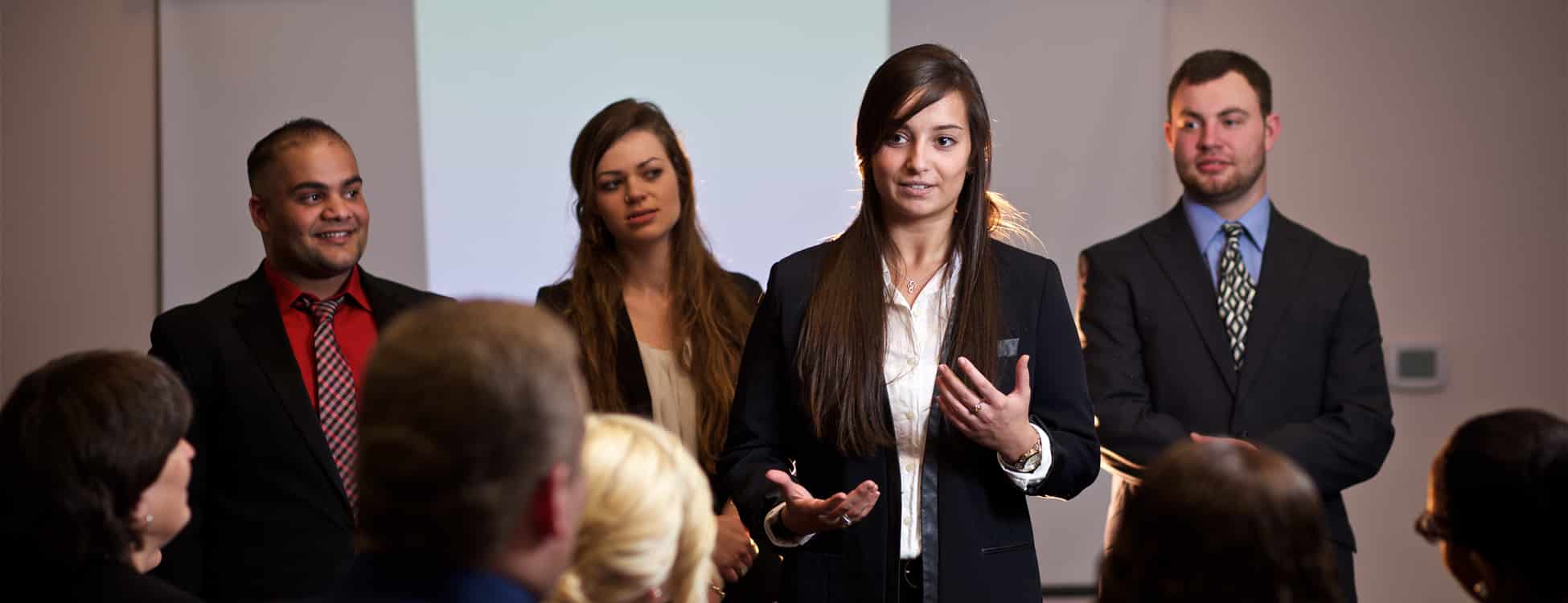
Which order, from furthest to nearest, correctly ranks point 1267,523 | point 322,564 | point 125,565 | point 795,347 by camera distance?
point 322,564 < point 795,347 < point 125,565 < point 1267,523

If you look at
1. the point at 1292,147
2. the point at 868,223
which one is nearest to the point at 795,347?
the point at 868,223

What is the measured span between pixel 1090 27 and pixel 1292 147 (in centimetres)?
74

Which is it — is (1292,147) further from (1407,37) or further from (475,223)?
(475,223)

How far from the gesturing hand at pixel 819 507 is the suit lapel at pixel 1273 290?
112 centimetres

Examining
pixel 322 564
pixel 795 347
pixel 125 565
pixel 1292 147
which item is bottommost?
pixel 322 564

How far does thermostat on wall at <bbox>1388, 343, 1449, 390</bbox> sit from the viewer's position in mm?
4496

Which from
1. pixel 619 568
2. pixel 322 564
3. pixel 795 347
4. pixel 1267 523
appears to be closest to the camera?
pixel 1267 523

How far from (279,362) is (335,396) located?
0.12 m

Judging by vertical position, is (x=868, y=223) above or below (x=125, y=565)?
above

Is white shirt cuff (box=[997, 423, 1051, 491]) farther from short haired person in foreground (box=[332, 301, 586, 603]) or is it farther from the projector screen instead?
the projector screen

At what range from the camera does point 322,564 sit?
8.63 feet

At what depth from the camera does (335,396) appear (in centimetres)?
271

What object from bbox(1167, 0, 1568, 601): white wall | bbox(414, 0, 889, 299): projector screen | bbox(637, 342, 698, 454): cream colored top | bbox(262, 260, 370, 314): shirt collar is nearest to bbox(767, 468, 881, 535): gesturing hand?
bbox(637, 342, 698, 454): cream colored top

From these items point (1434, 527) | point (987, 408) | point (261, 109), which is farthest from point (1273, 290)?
point (261, 109)
